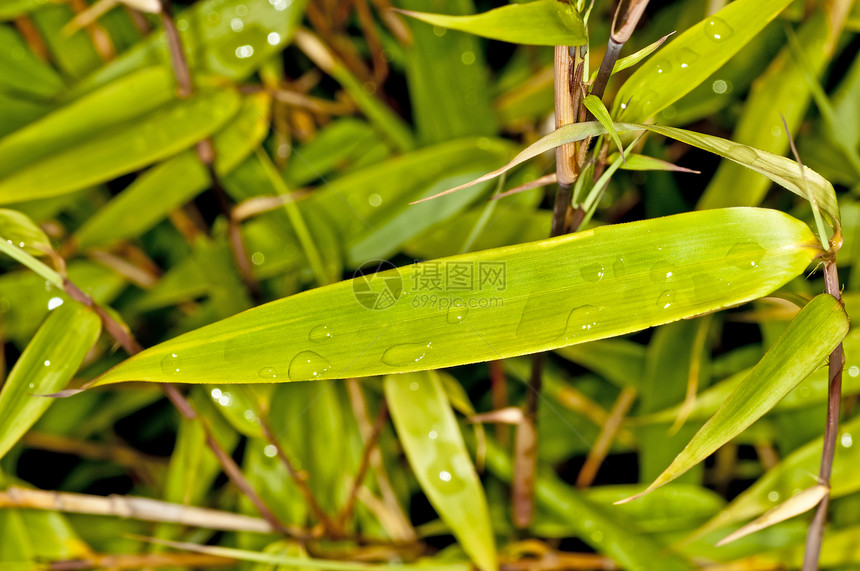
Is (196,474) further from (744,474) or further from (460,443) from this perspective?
(744,474)

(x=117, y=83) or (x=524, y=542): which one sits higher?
(x=117, y=83)

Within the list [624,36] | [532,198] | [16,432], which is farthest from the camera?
[532,198]

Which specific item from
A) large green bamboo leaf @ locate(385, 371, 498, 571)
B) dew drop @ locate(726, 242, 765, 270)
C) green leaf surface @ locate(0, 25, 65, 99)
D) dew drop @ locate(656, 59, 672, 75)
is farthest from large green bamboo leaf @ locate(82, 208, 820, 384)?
green leaf surface @ locate(0, 25, 65, 99)

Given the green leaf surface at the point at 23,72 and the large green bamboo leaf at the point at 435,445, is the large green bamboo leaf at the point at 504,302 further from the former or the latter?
the green leaf surface at the point at 23,72

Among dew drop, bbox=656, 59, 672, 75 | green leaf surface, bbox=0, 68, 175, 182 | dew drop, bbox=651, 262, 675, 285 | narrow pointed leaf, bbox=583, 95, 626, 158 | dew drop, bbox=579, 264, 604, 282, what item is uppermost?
green leaf surface, bbox=0, 68, 175, 182

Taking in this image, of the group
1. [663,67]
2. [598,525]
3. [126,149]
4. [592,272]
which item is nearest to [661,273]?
[592,272]

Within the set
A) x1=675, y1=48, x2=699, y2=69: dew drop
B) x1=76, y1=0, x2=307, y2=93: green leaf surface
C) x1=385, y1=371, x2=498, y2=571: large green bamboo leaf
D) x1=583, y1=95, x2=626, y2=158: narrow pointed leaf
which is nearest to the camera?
x1=583, y1=95, x2=626, y2=158: narrow pointed leaf

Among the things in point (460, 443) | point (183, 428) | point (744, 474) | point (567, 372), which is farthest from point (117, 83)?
point (744, 474)

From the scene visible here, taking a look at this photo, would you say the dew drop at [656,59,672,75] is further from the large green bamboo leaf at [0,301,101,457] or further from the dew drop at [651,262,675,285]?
the large green bamboo leaf at [0,301,101,457]
